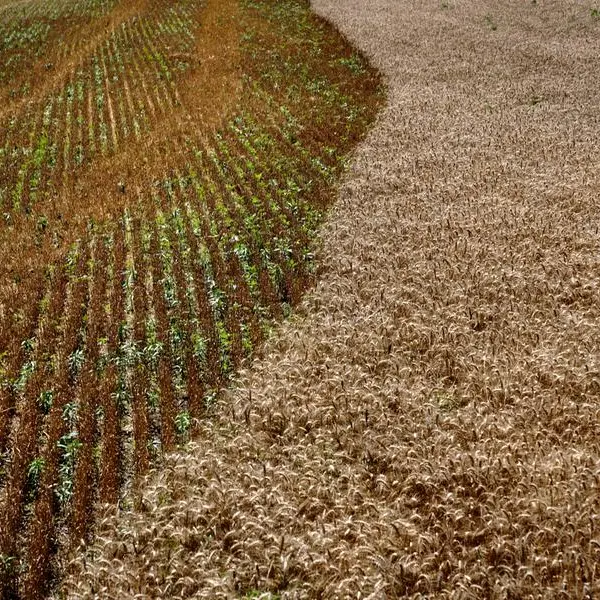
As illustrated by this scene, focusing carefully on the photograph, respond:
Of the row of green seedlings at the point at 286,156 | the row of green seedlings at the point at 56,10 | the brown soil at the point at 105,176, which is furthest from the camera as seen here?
the row of green seedlings at the point at 56,10

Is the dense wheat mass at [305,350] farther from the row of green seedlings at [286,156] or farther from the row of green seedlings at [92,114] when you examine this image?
the row of green seedlings at [92,114]

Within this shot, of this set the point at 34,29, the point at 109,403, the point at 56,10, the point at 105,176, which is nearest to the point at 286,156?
the point at 105,176

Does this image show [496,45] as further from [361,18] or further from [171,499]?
[171,499]

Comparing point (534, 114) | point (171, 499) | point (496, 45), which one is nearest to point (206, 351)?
point (171, 499)

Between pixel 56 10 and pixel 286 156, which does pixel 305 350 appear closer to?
pixel 286 156

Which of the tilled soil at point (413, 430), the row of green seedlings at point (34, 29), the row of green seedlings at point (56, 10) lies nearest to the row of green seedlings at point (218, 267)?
the tilled soil at point (413, 430)

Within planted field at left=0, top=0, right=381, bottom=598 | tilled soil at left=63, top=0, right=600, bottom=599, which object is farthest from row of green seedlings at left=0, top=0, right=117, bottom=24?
tilled soil at left=63, top=0, right=600, bottom=599
